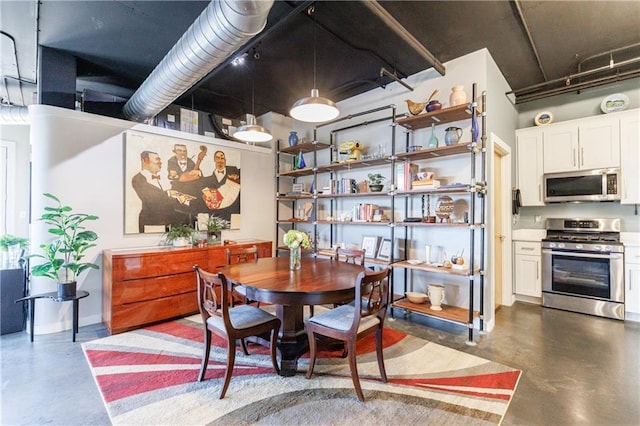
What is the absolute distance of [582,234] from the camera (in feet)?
13.4

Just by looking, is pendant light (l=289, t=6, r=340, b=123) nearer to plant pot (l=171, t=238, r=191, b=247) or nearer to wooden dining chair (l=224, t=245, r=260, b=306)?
wooden dining chair (l=224, t=245, r=260, b=306)

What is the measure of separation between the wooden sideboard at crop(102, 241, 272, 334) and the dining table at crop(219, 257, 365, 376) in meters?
1.18

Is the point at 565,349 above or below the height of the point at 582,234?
below

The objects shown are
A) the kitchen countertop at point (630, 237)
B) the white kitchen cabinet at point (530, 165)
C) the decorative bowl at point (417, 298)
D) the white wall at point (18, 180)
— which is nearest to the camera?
the decorative bowl at point (417, 298)

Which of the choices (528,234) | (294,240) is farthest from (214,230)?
(528,234)

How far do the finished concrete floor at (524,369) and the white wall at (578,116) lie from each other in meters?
1.46

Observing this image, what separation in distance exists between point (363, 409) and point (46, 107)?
4.32m

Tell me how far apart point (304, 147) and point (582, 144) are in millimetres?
4082

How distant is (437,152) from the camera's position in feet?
11.2

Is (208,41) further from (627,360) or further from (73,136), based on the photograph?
(627,360)

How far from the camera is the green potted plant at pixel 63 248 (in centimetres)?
287

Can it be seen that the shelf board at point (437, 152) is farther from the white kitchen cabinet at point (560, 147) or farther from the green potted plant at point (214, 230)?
the green potted plant at point (214, 230)

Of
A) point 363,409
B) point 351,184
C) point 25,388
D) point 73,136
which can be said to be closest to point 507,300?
point 351,184

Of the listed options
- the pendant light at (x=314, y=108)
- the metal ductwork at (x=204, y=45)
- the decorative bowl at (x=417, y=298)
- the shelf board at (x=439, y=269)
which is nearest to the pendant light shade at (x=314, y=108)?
the pendant light at (x=314, y=108)
